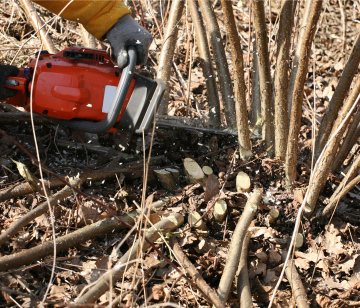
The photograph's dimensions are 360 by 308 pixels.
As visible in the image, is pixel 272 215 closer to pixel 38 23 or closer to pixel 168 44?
pixel 168 44

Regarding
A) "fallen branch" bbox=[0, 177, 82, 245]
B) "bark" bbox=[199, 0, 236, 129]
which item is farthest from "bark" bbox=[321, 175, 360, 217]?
"fallen branch" bbox=[0, 177, 82, 245]

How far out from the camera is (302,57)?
6.49 ft

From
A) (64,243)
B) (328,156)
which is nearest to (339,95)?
(328,156)

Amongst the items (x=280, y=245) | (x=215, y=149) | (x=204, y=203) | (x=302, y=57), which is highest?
(x=302, y=57)

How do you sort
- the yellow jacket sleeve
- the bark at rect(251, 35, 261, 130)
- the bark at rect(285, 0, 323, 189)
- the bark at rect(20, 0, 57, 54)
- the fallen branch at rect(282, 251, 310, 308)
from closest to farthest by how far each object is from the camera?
the bark at rect(285, 0, 323, 189) → the fallen branch at rect(282, 251, 310, 308) → the yellow jacket sleeve → the bark at rect(251, 35, 261, 130) → the bark at rect(20, 0, 57, 54)

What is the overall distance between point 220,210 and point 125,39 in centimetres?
132

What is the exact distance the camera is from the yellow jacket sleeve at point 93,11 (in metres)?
2.25

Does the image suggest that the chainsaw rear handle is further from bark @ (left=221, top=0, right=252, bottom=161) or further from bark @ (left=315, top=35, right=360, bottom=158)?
bark @ (left=315, top=35, right=360, bottom=158)

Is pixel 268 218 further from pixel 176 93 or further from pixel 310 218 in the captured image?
pixel 176 93

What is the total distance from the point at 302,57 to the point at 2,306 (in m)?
2.15

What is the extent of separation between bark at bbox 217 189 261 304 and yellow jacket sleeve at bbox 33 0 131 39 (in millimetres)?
1538

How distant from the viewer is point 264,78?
2420 mm

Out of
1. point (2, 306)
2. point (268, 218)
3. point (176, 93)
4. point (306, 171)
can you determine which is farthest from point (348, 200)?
point (2, 306)

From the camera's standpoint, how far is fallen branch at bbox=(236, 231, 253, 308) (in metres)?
1.89
